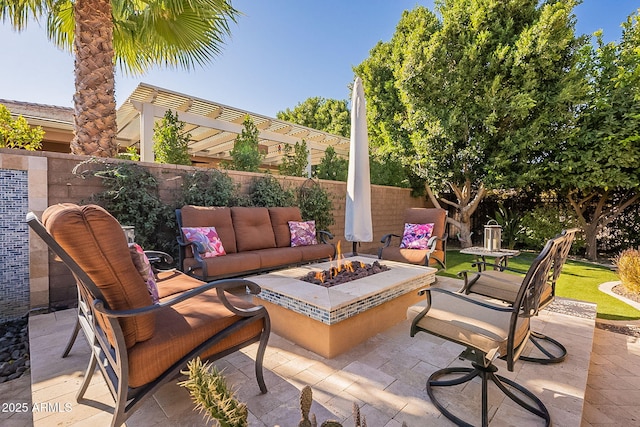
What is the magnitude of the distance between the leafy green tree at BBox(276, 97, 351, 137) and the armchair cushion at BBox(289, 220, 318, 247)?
535 inches

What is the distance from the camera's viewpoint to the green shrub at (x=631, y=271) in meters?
4.33

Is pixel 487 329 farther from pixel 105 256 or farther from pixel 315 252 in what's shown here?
pixel 315 252

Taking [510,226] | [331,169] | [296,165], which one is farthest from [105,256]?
[510,226]

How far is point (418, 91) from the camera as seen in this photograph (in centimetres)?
802

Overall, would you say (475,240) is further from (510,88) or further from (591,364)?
(591,364)

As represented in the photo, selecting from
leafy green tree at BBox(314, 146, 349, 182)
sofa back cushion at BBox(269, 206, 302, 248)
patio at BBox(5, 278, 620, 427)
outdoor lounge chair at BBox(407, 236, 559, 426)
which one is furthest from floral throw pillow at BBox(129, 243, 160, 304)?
leafy green tree at BBox(314, 146, 349, 182)

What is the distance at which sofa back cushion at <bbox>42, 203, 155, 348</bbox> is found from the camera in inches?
47.4

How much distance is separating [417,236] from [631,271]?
310 centimetres

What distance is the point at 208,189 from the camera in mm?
5055

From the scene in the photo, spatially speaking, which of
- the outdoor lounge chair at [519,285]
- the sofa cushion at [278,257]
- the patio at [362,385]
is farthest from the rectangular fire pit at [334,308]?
the sofa cushion at [278,257]

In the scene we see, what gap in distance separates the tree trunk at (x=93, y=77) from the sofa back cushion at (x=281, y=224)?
107 inches

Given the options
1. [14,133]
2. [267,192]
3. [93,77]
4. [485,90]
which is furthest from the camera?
[485,90]

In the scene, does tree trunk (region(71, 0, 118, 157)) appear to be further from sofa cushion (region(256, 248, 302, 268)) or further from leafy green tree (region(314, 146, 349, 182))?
leafy green tree (region(314, 146, 349, 182))

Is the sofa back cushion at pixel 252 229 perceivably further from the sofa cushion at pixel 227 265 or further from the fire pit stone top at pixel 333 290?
the fire pit stone top at pixel 333 290
